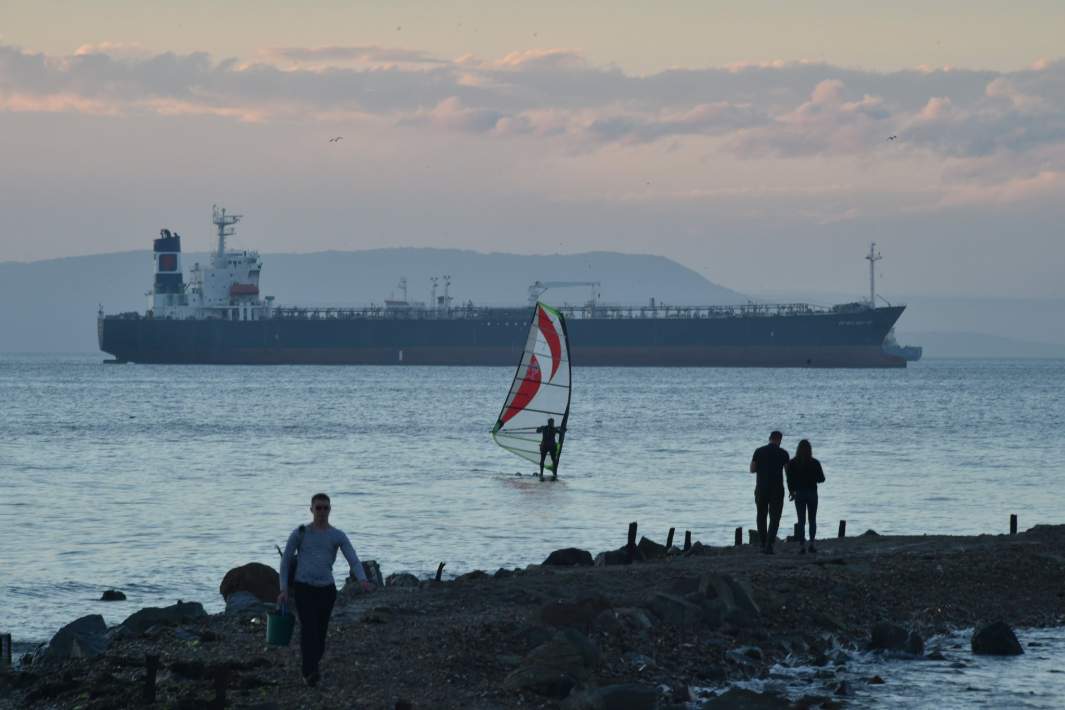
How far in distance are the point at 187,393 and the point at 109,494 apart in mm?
61225

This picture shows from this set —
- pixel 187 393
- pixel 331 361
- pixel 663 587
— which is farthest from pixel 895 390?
pixel 663 587

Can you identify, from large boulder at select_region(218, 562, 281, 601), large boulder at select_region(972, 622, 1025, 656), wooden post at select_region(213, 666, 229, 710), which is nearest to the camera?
wooden post at select_region(213, 666, 229, 710)

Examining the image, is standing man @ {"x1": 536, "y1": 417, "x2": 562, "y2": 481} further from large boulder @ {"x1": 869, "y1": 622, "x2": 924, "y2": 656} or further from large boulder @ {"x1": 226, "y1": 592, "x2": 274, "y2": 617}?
large boulder @ {"x1": 869, "y1": 622, "x2": 924, "y2": 656}

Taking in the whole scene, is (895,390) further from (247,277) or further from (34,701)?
(34,701)

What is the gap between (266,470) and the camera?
36188 mm

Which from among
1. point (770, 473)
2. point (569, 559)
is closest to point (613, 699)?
point (770, 473)

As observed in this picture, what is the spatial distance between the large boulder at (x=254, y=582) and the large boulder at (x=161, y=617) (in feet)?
6.15

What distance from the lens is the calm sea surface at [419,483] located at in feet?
67.2

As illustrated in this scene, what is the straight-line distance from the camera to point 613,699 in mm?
10062

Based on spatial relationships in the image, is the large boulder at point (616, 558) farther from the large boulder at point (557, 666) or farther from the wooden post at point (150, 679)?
the wooden post at point (150, 679)

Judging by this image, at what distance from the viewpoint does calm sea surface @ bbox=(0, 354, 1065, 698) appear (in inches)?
806

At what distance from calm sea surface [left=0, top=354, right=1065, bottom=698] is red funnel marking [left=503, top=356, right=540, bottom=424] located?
1678mm

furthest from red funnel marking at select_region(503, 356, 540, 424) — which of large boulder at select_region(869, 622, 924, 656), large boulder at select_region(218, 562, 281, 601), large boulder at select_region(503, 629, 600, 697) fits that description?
large boulder at select_region(503, 629, 600, 697)

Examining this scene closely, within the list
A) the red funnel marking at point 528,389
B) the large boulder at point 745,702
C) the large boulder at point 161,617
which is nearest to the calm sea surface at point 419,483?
the red funnel marking at point 528,389
